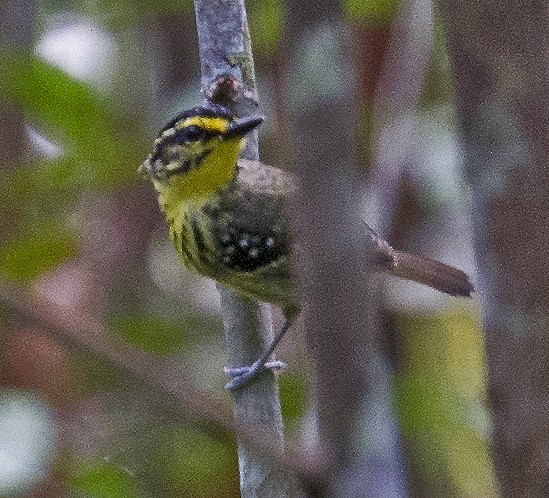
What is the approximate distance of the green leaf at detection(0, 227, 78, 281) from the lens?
1.82 meters

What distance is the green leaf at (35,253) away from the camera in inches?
71.7

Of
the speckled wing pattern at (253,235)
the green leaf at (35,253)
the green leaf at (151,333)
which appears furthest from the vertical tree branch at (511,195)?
the speckled wing pattern at (253,235)

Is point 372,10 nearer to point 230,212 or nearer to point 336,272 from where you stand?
point 230,212

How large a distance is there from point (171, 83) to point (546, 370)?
2.50 meters

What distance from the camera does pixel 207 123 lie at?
2430 millimetres

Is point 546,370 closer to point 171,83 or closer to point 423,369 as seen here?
point 423,369

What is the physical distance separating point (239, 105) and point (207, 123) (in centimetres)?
12

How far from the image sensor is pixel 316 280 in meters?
0.57

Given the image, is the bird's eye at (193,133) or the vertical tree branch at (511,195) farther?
the bird's eye at (193,133)

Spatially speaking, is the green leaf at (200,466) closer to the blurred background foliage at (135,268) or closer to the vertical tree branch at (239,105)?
the blurred background foliage at (135,268)

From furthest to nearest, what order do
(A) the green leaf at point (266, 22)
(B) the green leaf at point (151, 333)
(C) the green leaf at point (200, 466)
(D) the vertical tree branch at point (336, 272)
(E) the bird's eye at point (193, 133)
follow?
(E) the bird's eye at point (193, 133), (C) the green leaf at point (200, 466), (B) the green leaf at point (151, 333), (A) the green leaf at point (266, 22), (D) the vertical tree branch at point (336, 272)

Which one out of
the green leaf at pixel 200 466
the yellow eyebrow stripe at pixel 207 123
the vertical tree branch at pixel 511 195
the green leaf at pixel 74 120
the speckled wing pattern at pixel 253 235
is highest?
the vertical tree branch at pixel 511 195

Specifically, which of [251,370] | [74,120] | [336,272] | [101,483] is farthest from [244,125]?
[336,272]

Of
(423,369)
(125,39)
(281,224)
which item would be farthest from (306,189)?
(125,39)
